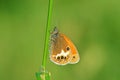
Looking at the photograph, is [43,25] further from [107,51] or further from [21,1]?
[107,51]

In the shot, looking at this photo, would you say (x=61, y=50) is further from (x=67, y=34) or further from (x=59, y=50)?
(x=67, y=34)

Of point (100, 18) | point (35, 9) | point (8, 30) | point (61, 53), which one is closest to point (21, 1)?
point (35, 9)

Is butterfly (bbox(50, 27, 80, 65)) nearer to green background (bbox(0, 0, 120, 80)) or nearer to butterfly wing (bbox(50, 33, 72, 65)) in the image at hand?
butterfly wing (bbox(50, 33, 72, 65))

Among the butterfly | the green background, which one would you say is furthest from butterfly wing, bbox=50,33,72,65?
the green background

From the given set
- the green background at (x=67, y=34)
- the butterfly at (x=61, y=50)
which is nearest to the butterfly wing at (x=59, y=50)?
the butterfly at (x=61, y=50)

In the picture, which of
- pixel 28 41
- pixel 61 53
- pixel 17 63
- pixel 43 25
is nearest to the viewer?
pixel 61 53

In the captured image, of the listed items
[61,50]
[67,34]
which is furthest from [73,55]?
[67,34]

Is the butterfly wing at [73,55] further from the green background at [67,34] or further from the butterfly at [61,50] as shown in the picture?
the green background at [67,34]
